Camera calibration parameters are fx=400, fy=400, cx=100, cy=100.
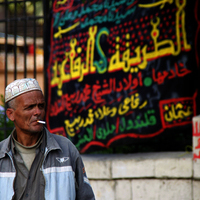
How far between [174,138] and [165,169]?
0.76m

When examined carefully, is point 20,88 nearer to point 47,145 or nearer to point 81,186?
point 47,145

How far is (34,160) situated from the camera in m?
2.41

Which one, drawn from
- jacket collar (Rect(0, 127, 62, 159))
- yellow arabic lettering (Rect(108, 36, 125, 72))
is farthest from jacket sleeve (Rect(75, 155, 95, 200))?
yellow arabic lettering (Rect(108, 36, 125, 72))

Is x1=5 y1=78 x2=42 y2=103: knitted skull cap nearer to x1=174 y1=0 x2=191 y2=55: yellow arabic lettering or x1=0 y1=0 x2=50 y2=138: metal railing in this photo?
x1=174 y1=0 x2=191 y2=55: yellow arabic lettering

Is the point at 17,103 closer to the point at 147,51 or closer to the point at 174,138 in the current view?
the point at 147,51

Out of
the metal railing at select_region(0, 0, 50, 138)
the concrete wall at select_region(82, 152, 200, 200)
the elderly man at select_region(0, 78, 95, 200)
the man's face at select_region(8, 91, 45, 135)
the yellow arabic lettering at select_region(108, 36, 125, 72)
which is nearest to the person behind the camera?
the elderly man at select_region(0, 78, 95, 200)

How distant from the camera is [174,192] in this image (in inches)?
182

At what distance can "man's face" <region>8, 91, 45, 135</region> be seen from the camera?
8.05 ft

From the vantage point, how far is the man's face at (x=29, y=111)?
2455mm

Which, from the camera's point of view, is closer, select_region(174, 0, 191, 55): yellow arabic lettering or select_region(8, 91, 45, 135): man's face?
select_region(8, 91, 45, 135): man's face

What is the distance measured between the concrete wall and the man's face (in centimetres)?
251

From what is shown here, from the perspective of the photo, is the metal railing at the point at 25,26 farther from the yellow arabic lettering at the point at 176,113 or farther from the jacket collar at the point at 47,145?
the jacket collar at the point at 47,145

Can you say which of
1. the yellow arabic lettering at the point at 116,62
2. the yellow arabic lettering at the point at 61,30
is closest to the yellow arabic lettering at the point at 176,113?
the yellow arabic lettering at the point at 116,62

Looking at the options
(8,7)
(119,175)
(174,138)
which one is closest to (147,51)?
(174,138)
